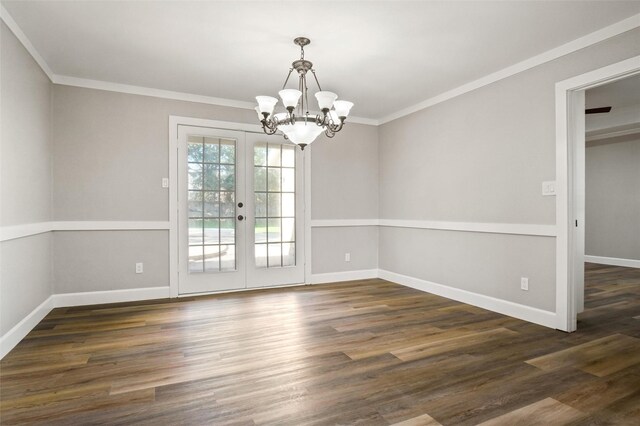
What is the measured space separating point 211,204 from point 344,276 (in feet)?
7.09

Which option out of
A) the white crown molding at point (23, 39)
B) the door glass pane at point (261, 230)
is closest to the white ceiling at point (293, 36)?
the white crown molding at point (23, 39)

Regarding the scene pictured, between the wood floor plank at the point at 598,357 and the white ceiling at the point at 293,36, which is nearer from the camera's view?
the wood floor plank at the point at 598,357

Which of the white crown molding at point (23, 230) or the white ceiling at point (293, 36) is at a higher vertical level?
the white ceiling at point (293, 36)

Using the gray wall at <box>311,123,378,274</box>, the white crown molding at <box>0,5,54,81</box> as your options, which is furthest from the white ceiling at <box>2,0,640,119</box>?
the gray wall at <box>311,123,378,274</box>

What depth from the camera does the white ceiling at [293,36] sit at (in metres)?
2.51

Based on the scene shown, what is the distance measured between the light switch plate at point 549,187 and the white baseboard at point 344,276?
2.79 meters

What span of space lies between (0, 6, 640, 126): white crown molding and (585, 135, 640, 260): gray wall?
171 inches

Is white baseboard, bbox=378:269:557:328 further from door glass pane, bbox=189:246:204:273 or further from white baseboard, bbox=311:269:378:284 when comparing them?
door glass pane, bbox=189:246:204:273

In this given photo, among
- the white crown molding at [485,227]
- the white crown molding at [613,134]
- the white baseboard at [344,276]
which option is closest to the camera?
the white crown molding at [485,227]

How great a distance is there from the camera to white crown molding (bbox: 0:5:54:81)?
255 centimetres

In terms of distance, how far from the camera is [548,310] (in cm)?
324

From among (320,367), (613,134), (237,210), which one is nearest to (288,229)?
(237,210)

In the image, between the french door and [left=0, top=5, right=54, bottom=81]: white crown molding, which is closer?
[left=0, top=5, right=54, bottom=81]: white crown molding

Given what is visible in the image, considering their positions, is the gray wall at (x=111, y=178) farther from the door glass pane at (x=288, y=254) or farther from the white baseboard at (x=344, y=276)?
the white baseboard at (x=344, y=276)
